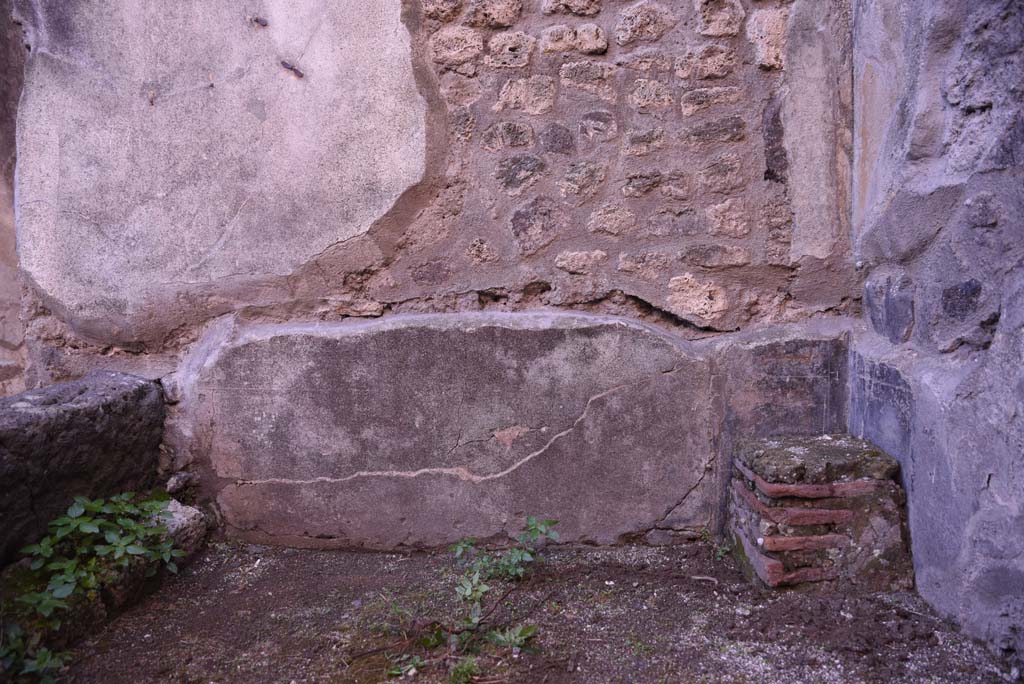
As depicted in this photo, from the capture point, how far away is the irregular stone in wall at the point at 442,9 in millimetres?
2104

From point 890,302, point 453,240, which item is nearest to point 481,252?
point 453,240

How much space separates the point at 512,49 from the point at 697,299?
1007 millimetres

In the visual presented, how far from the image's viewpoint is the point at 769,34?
201cm

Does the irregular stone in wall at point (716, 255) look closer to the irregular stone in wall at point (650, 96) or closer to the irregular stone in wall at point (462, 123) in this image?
the irregular stone in wall at point (650, 96)

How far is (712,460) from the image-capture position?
2.07 meters

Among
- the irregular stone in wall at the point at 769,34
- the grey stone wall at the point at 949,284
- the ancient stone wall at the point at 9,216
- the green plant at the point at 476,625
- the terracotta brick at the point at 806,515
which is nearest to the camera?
the grey stone wall at the point at 949,284

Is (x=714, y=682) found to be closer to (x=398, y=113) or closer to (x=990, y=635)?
(x=990, y=635)

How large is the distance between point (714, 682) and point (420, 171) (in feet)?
5.41

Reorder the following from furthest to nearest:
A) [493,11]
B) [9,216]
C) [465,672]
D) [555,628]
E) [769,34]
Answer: [9,216], [493,11], [769,34], [555,628], [465,672]

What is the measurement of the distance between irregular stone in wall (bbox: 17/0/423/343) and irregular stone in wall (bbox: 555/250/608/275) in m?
0.55

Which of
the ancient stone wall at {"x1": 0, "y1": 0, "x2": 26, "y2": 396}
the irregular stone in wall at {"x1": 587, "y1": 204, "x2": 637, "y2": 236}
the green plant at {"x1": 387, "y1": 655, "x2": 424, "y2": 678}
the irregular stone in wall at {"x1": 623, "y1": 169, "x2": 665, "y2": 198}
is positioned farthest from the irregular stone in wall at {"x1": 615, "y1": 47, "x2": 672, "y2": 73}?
the ancient stone wall at {"x1": 0, "y1": 0, "x2": 26, "y2": 396}

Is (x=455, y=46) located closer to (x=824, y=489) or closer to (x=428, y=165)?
(x=428, y=165)

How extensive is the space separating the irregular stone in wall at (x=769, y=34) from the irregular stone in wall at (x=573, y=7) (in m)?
0.48

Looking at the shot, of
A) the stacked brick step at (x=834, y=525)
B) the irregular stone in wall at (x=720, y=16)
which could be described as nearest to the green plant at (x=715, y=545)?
the stacked brick step at (x=834, y=525)
